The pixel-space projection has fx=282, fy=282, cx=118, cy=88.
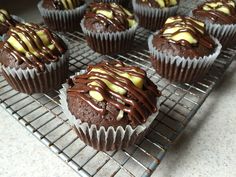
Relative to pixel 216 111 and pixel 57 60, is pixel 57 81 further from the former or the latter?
pixel 216 111

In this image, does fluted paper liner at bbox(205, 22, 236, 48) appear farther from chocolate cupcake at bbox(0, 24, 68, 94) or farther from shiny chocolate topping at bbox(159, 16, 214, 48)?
chocolate cupcake at bbox(0, 24, 68, 94)

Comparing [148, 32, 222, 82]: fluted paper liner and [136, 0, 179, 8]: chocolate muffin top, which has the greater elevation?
[136, 0, 179, 8]: chocolate muffin top

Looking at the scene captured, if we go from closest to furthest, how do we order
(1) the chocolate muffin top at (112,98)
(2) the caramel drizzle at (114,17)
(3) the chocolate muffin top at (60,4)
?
1. (1) the chocolate muffin top at (112,98)
2. (2) the caramel drizzle at (114,17)
3. (3) the chocolate muffin top at (60,4)

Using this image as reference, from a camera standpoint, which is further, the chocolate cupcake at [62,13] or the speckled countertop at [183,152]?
the chocolate cupcake at [62,13]

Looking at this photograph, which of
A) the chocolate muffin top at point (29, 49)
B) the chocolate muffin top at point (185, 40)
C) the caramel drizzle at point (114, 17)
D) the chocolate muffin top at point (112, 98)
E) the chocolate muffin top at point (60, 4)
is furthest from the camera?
the chocolate muffin top at point (60, 4)

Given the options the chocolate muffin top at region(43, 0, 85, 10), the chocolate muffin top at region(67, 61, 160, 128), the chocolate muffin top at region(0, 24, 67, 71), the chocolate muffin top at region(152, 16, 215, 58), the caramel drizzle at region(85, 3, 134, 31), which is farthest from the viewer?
the chocolate muffin top at region(43, 0, 85, 10)

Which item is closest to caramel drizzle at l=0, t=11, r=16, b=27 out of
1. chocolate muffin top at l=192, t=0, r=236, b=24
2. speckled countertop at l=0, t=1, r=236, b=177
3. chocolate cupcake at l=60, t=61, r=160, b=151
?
speckled countertop at l=0, t=1, r=236, b=177

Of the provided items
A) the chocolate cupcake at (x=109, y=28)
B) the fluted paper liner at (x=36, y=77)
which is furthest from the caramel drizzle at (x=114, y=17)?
the fluted paper liner at (x=36, y=77)

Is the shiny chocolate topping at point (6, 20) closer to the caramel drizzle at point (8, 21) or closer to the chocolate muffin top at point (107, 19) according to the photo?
the caramel drizzle at point (8, 21)

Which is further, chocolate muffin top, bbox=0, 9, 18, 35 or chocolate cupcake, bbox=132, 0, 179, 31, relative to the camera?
chocolate cupcake, bbox=132, 0, 179, 31
